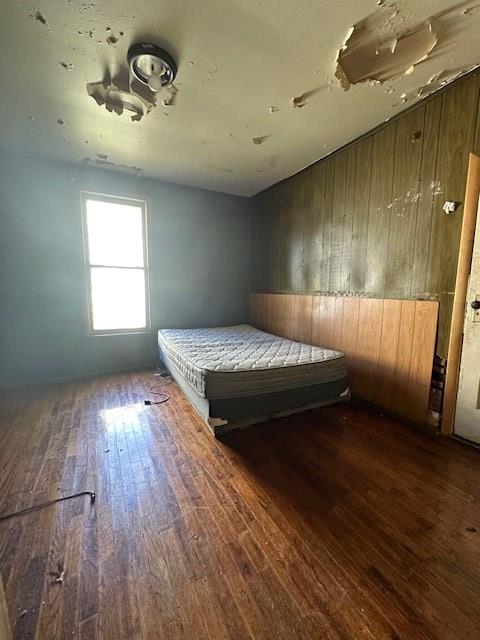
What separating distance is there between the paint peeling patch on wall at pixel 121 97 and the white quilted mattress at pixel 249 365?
2083 millimetres

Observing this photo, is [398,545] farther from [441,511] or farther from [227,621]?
[227,621]

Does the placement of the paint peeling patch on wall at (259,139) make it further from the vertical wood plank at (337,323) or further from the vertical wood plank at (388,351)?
the vertical wood plank at (388,351)

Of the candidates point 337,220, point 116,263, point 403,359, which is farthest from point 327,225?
point 116,263

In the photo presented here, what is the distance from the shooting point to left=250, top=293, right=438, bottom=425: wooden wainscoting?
6.82 feet

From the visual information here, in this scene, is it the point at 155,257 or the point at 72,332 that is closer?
the point at 72,332

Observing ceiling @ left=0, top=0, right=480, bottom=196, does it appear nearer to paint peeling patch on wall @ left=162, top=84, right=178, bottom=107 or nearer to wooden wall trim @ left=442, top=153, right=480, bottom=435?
paint peeling patch on wall @ left=162, top=84, right=178, bottom=107

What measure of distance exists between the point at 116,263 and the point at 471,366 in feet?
12.7

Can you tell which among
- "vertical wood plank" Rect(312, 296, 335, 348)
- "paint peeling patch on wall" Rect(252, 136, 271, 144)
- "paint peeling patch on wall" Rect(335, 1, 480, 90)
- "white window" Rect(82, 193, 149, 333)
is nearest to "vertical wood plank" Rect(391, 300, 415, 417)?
"vertical wood plank" Rect(312, 296, 335, 348)

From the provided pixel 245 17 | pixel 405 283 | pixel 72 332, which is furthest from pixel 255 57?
pixel 72 332

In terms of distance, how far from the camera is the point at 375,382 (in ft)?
7.94

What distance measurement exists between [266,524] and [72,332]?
3164 mm

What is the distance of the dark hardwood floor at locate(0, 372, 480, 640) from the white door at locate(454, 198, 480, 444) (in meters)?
0.16

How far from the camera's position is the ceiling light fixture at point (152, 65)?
5.17 ft

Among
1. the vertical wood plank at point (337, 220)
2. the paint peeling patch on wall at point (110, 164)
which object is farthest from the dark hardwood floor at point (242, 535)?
the paint peeling patch on wall at point (110, 164)
